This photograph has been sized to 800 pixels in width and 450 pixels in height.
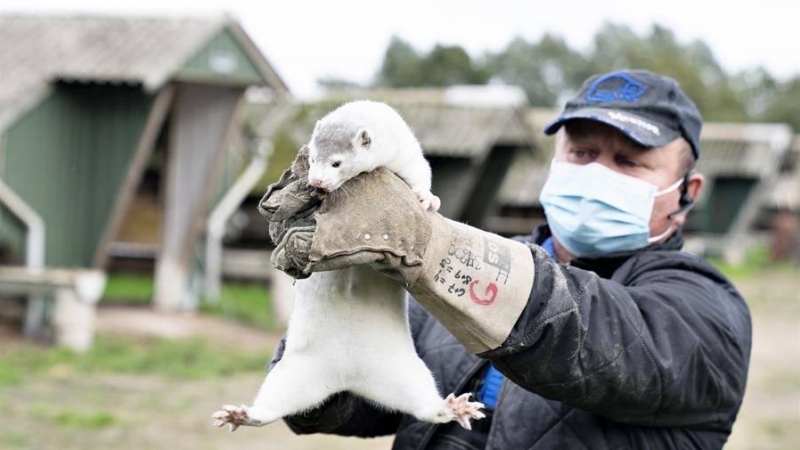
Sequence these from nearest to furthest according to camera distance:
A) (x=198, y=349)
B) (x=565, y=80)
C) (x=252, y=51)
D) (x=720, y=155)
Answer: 1. (x=198, y=349)
2. (x=252, y=51)
3. (x=720, y=155)
4. (x=565, y=80)

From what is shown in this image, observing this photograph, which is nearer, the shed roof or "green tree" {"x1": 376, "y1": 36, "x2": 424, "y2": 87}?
the shed roof

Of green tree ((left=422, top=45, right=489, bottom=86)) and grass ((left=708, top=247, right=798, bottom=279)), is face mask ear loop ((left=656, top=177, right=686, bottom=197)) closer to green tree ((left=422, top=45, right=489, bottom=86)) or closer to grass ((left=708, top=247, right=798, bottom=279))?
grass ((left=708, top=247, right=798, bottom=279))

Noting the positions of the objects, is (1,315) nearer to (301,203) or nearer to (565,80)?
(301,203)

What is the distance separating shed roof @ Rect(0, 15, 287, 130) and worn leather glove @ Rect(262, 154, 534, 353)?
951 cm

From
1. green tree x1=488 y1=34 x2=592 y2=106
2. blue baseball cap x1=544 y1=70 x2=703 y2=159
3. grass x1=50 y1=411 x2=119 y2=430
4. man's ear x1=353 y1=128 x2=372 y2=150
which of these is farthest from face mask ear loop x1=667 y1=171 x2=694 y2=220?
green tree x1=488 y1=34 x2=592 y2=106

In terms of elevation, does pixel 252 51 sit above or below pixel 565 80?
above

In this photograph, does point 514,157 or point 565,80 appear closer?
point 514,157

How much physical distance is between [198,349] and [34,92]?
3492 mm

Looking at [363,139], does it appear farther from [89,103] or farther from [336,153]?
[89,103]

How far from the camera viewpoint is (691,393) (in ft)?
9.25

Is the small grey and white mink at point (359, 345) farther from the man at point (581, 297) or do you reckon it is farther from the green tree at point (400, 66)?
the green tree at point (400, 66)

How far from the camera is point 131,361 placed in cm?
1083

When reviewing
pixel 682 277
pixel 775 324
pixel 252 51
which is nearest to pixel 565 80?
pixel 775 324

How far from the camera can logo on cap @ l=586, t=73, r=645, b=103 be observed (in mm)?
3309
